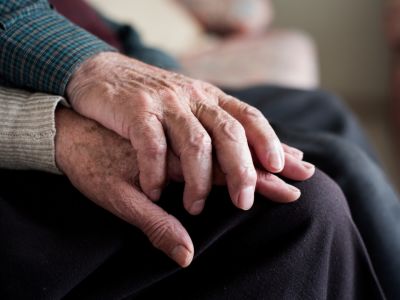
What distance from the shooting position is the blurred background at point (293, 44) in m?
1.55

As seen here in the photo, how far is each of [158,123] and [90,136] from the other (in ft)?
0.30

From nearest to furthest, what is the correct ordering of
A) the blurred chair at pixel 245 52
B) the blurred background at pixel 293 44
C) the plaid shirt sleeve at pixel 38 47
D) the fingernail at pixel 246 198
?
the fingernail at pixel 246 198 < the plaid shirt sleeve at pixel 38 47 < the blurred chair at pixel 245 52 < the blurred background at pixel 293 44

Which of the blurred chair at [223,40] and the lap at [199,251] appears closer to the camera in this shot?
the lap at [199,251]

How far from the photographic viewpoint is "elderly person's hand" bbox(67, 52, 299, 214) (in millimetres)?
503

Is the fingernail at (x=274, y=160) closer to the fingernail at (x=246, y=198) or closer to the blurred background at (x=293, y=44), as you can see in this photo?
the fingernail at (x=246, y=198)

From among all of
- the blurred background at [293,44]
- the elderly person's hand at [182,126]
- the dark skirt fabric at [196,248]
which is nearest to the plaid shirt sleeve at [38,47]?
Answer: the elderly person's hand at [182,126]

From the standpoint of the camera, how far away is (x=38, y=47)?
2.06ft

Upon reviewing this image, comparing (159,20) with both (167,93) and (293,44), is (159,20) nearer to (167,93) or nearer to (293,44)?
(293,44)

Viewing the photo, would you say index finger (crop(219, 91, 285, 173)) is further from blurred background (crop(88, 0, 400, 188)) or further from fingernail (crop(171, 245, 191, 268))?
blurred background (crop(88, 0, 400, 188))

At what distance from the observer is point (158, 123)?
0.53 metres

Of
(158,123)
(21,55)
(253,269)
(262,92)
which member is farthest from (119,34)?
(253,269)

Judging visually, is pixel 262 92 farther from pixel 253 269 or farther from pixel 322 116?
pixel 253 269

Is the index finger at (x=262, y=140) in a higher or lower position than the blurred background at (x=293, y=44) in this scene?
higher

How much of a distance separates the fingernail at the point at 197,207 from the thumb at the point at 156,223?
0.02m
